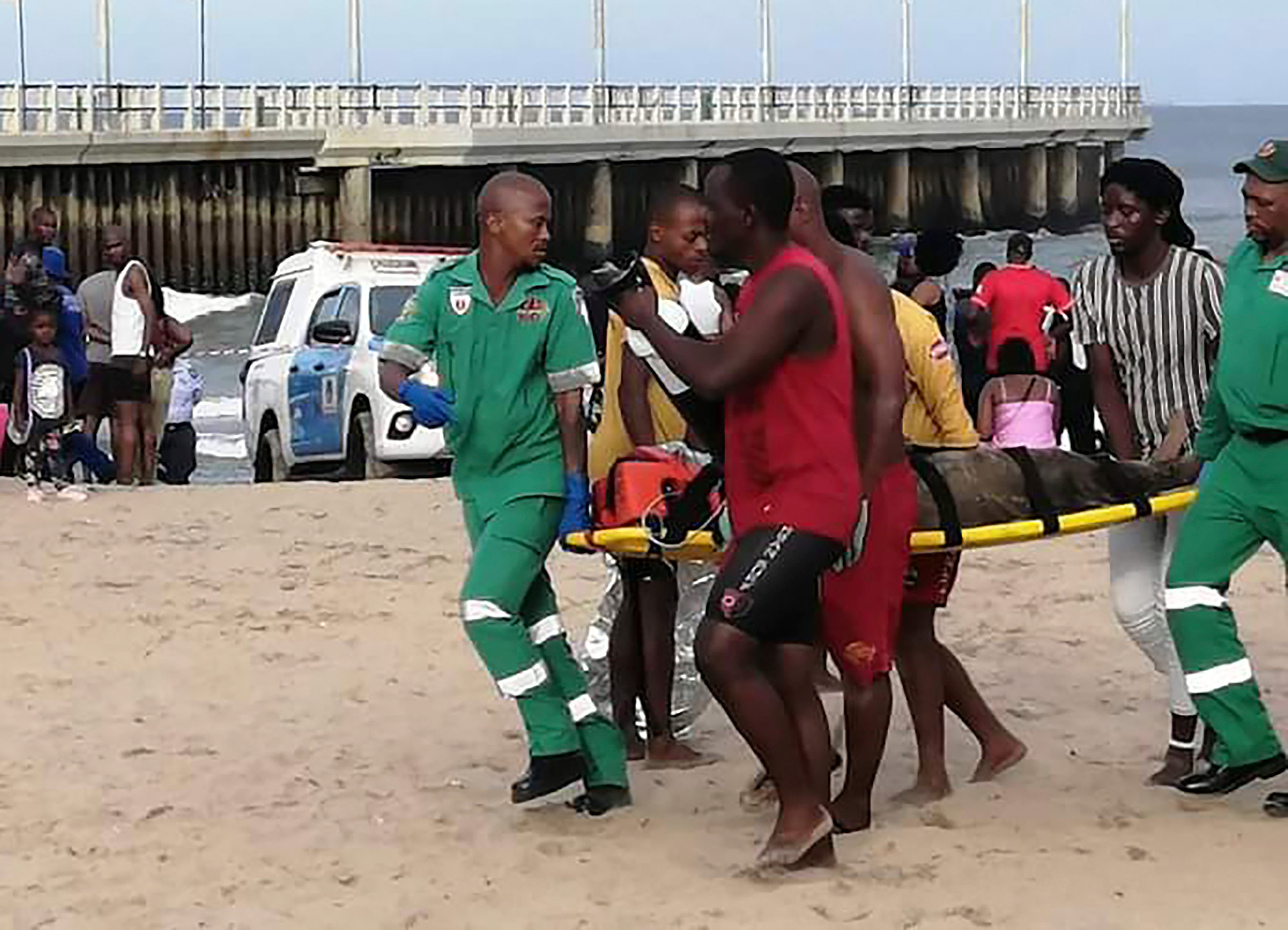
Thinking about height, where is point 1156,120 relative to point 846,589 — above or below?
above

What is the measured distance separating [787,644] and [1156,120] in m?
195

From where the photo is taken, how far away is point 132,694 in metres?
8.63

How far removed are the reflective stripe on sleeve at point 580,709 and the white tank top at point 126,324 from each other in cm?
853

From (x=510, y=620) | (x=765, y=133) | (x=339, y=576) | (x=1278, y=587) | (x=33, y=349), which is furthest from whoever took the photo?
(x=765, y=133)

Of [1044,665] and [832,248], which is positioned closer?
[832,248]

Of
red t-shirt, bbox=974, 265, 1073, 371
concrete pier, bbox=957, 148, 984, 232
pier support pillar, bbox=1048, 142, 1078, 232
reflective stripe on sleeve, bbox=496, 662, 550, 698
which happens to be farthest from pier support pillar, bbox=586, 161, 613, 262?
reflective stripe on sleeve, bbox=496, 662, 550, 698

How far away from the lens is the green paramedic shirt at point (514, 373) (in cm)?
651

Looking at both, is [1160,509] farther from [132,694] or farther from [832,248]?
[132,694]

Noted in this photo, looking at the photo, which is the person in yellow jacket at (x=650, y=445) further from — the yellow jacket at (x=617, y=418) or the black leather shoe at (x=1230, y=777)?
the black leather shoe at (x=1230, y=777)

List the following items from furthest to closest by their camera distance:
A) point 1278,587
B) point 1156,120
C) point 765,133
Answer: point 1156,120 → point 765,133 → point 1278,587

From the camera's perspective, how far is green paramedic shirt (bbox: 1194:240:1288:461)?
620cm

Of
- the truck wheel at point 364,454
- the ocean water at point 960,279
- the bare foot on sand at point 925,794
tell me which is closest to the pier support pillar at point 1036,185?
the ocean water at point 960,279

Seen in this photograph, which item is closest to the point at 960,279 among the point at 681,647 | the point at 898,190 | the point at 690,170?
the point at 690,170

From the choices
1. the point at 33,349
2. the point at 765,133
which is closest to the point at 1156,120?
the point at 765,133
